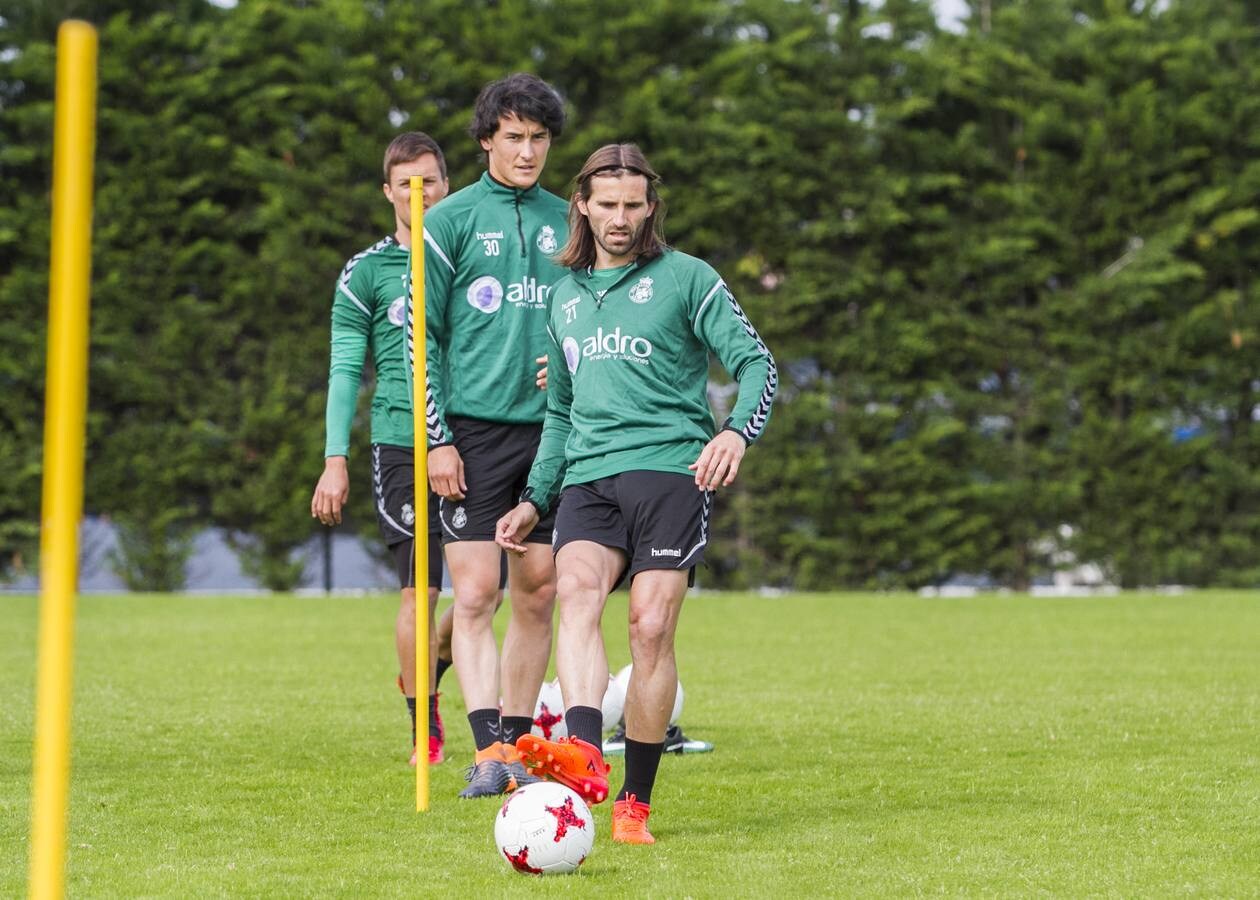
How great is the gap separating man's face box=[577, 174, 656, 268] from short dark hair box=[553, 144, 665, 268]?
0.02 meters

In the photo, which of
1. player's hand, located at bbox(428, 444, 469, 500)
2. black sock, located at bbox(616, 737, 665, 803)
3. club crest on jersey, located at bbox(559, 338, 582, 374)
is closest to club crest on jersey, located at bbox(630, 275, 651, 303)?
club crest on jersey, located at bbox(559, 338, 582, 374)

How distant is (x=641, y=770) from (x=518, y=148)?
2.11 metres

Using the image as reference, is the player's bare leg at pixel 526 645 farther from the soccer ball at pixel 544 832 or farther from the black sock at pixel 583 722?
the soccer ball at pixel 544 832

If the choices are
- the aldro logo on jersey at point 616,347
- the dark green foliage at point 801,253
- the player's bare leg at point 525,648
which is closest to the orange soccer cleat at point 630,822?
the player's bare leg at point 525,648

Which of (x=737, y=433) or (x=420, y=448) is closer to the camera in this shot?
(x=737, y=433)

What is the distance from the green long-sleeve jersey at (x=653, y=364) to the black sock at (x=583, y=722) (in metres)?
0.64

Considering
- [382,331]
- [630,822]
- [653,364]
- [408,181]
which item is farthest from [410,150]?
[630,822]

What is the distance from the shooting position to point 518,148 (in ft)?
18.5

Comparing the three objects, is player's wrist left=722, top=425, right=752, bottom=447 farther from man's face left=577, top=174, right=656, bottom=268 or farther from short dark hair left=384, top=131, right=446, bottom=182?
short dark hair left=384, top=131, right=446, bottom=182

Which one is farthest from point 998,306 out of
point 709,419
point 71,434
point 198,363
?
point 71,434

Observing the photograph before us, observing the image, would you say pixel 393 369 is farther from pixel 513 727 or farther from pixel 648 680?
pixel 648 680

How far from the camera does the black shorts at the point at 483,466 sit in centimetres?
571

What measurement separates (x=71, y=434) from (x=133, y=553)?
49.2ft

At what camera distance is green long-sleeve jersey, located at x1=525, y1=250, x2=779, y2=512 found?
15.8ft
